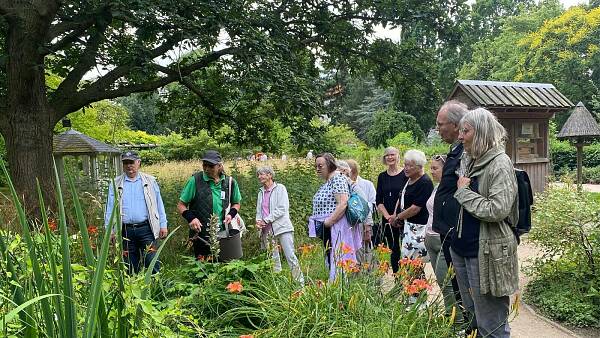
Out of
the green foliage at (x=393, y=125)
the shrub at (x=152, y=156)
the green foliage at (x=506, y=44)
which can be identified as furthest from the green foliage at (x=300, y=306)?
the green foliage at (x=506, y=44)

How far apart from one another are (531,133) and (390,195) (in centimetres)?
650

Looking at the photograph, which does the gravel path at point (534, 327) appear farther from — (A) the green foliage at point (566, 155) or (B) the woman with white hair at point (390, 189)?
(A) the green foliage at point (566, 155)

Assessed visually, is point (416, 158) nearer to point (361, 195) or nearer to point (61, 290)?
point (361, 195)

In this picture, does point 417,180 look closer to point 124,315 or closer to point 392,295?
point 392,295

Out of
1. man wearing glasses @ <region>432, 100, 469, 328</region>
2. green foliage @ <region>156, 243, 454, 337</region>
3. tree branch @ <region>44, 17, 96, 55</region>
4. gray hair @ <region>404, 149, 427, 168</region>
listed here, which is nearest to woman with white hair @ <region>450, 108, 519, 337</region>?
man wearing glasses @ <region>432, 100, 469, 328</region>

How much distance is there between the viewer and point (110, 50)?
23.9ft

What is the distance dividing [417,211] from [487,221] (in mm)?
1893

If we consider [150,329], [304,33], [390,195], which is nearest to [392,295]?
[150,329]

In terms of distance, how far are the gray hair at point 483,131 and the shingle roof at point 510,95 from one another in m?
6.83

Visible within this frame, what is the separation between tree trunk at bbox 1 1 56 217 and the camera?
6.66 m

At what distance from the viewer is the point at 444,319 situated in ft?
9.00

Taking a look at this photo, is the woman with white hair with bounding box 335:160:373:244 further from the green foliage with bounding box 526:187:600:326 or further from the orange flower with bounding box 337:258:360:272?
the orange flower with bounding box 337:258:360:272

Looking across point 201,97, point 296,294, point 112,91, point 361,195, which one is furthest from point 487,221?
point 201,97

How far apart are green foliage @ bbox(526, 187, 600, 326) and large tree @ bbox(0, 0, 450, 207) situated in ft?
9.87
